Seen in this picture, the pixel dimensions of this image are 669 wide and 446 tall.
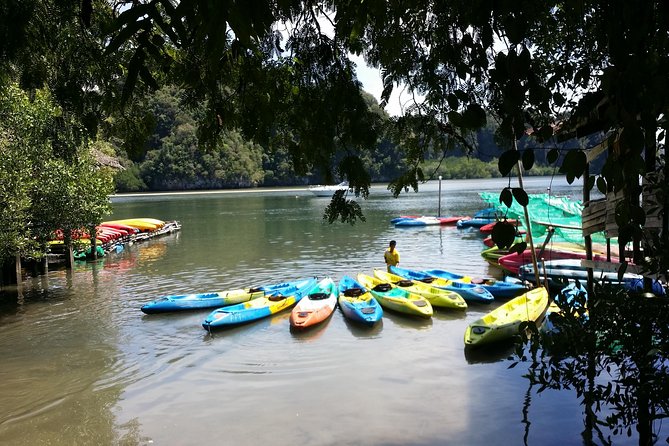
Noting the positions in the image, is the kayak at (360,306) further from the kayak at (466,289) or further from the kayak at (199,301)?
the kayak at (199,301)

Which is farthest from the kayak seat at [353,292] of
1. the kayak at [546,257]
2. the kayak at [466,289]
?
the kayak at [546,257]

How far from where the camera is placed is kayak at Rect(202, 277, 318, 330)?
38.5ft

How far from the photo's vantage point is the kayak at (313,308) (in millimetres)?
11562

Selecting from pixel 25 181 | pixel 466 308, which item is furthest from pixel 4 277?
pixel 466 308

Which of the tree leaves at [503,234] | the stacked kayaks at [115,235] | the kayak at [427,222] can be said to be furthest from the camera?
the kayak at [427,222]

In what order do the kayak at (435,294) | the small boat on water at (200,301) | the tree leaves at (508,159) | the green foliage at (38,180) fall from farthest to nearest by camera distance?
the small boat on water at (200,301)
the green foliage at (38,180)
the kayak at (435,294)
the tree leaves at (508,159)

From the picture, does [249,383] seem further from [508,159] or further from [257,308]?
[508,159]

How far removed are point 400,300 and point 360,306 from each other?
96 cm

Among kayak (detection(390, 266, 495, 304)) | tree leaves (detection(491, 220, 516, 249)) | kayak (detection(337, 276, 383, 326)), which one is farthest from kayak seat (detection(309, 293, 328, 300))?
tree leaves (detection(491, 220, 516, 249))

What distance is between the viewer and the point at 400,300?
40.6ft

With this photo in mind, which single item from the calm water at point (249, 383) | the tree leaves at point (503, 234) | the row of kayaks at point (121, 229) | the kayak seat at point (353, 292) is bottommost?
the calm water at point (249, 383)

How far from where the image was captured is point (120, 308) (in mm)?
14578

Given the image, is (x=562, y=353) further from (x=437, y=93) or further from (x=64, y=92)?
(x=64, y=92)

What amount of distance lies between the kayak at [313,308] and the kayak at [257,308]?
0.43 meters
